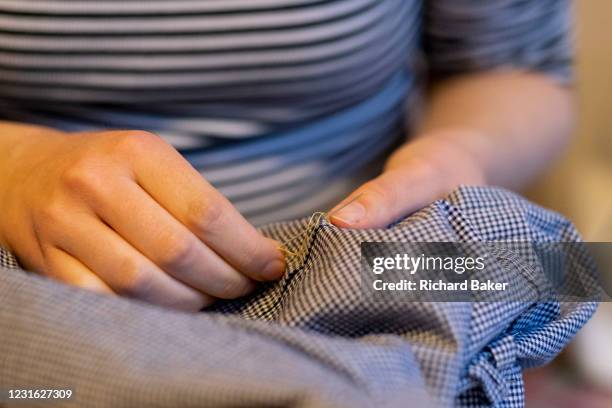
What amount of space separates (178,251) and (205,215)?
0.02 meters

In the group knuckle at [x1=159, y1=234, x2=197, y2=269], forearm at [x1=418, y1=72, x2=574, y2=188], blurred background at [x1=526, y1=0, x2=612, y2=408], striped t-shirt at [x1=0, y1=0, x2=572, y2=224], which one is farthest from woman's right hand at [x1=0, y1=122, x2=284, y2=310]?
blurred background at [x1=526, y1=0, x2=612, y2=408]

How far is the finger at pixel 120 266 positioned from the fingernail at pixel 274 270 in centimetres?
3

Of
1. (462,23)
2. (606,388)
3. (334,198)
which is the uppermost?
(462,23)

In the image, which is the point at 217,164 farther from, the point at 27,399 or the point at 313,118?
the point at 27,399

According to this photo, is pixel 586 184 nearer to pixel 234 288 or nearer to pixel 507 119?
pixel 507 119

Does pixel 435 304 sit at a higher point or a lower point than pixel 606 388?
higher

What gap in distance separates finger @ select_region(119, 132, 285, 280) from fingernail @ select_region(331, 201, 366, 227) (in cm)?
3

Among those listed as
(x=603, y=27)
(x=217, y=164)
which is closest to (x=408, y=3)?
(x=217, y=164)

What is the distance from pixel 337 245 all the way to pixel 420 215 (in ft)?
0.14

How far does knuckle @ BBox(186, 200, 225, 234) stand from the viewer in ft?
1.05

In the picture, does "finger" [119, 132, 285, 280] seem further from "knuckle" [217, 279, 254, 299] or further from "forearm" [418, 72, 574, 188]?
"forearm" [418, 72, 574, 188]

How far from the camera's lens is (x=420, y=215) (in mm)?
336

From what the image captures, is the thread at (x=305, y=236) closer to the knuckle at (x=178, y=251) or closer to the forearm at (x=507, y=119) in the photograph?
the knuckle at (x=178, y=251)

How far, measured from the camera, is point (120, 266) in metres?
0.32
